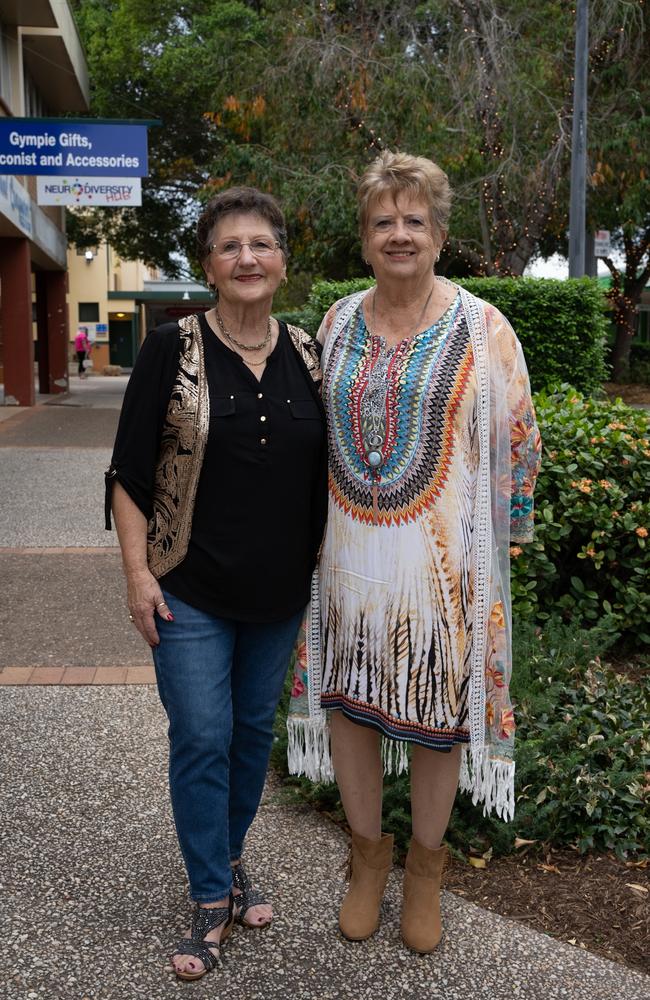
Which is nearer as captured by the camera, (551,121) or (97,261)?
(551,121)

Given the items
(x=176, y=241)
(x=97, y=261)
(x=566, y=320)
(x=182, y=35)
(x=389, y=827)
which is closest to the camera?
(x=389, y=827)

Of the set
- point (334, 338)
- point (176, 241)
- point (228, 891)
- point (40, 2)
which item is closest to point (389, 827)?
point (228, 891)

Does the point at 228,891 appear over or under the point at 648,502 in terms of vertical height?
under

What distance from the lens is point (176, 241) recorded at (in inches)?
1166

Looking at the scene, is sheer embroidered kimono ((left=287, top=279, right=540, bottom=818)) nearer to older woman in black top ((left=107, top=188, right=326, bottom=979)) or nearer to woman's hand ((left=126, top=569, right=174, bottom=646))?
older woman in black top ((left=107, top=188, right=326, bottom=979))

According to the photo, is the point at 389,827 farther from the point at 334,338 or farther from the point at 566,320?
the point at 566,320

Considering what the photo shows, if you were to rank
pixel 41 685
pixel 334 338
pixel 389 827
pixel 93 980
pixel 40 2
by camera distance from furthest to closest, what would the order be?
pixel 40 2 < pixel 41 685 < pixel 389 827 < pixel 334 338 < pixel 93 980

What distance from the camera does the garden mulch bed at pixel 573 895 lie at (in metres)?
2.83

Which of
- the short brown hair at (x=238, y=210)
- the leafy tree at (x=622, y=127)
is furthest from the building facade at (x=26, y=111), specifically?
the short brown hair at (x=238, y=210)

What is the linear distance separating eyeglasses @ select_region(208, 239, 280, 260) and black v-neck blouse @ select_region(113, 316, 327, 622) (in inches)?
7.2

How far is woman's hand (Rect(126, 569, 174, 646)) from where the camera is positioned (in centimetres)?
255

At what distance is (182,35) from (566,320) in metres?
18.3

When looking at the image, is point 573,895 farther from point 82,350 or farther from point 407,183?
point 82,350

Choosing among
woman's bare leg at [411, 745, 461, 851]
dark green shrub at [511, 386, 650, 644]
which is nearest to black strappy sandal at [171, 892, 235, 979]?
woman's bare leg at [411, 745, 461, 851]
